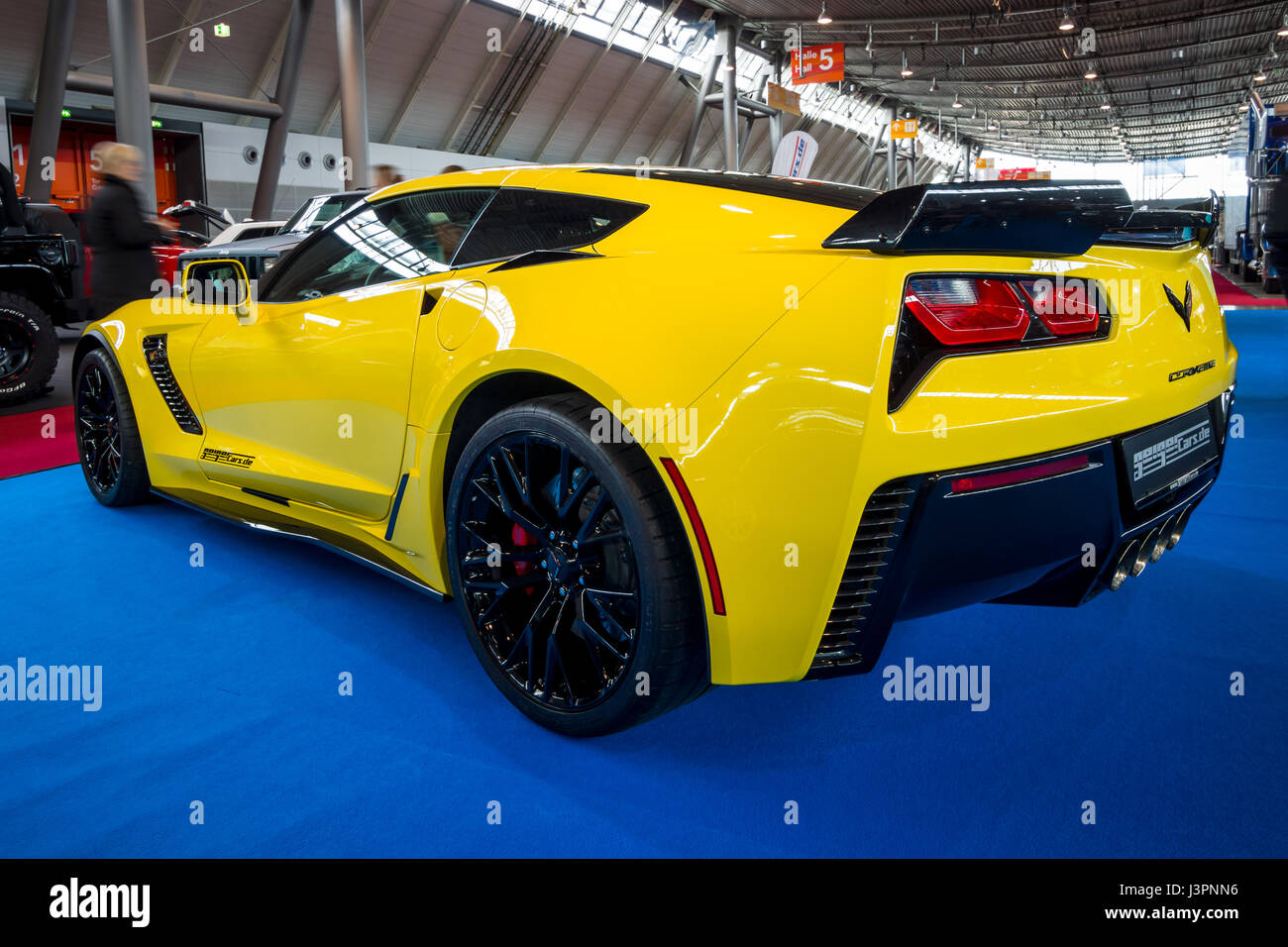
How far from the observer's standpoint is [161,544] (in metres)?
3.31

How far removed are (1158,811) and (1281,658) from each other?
2.71 ft

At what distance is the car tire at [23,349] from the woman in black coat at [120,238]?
4.29 feet

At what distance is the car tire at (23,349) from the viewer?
20.8 ft

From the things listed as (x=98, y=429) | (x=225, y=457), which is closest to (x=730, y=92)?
(x=98, y=429)

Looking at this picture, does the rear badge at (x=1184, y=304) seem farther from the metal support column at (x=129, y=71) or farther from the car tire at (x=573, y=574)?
the metal support column at (x=129, y=71)

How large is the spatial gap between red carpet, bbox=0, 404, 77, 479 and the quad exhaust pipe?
4.82m

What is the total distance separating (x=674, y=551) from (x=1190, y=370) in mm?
1128

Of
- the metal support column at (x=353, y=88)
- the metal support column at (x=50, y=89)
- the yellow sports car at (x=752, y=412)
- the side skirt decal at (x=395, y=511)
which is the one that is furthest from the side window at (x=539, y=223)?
the metal support column at (x=353, y=88)

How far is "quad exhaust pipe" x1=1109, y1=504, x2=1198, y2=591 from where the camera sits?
71.1 inches

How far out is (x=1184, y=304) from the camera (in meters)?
1.92

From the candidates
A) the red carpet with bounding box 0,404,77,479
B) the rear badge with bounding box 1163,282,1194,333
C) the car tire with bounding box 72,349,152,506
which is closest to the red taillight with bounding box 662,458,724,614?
the rear badge with bounding box 1163,282,1194,333

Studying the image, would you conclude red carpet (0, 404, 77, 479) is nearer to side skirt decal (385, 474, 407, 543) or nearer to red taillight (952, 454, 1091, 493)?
side skirt decal (385, 474, 407, 543)

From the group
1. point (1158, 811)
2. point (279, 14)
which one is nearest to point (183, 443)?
point (1158, 811)
